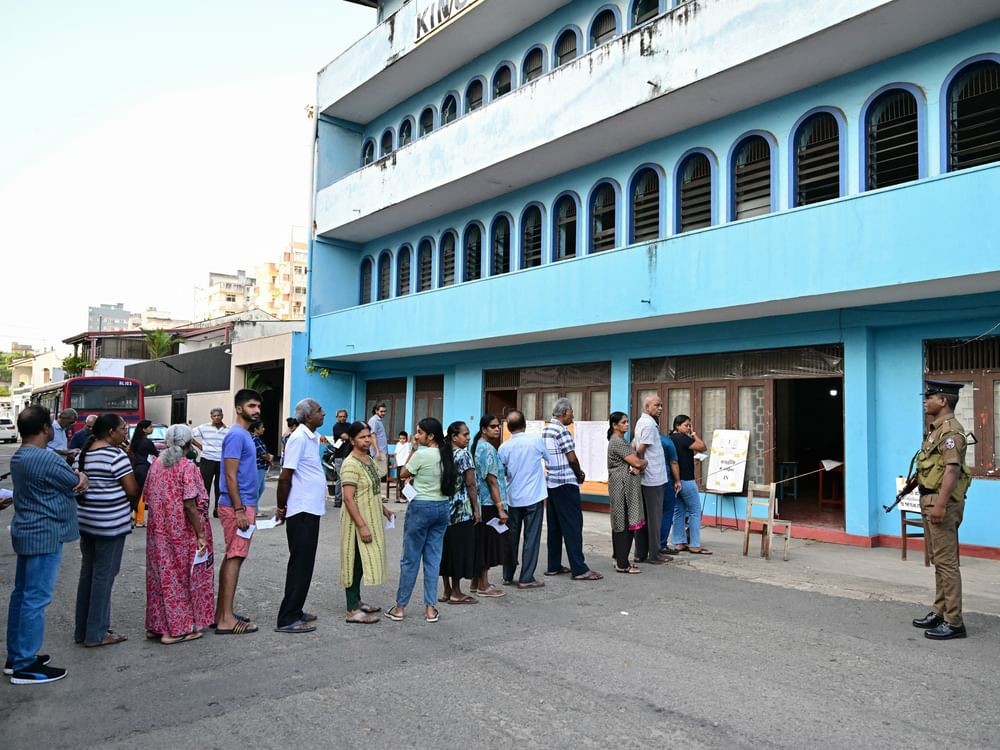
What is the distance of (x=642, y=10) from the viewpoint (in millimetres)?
14742

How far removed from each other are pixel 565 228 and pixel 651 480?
27.3 ft

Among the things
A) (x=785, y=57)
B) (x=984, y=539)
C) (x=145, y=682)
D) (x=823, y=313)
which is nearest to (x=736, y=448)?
(x=823, y=313)

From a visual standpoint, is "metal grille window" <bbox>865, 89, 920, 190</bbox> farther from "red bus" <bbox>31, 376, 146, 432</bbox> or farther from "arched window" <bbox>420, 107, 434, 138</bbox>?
"red bus" <bbox>31, 376, 146, 432</bbox>

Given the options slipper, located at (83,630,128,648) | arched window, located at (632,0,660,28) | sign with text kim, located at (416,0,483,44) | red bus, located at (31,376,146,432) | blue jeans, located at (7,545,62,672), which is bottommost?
slipper, located at (83,630,128,648)

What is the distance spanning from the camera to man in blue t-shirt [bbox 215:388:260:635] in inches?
240

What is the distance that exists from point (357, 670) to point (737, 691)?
94.4 inches

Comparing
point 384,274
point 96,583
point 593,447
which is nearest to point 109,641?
Answer: point 96,583

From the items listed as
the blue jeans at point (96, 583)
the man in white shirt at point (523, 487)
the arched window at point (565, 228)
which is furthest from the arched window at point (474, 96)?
the blue jeans at point (96, 583)

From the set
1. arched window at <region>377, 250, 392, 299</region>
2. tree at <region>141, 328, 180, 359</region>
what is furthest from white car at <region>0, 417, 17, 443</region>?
arched window at <region>377, 250, 392, 299</region>

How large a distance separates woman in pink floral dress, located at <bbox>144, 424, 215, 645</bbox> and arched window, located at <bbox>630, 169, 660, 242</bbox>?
402 inches

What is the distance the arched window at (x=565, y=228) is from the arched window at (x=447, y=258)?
3893mm

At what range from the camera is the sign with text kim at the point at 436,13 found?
16.9 meters

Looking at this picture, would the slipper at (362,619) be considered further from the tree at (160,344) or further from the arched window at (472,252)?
the tree at (160,344)

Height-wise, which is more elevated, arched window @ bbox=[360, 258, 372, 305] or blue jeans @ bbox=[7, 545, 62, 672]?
arched window @ bbox=[360, 258, 372, 305]
